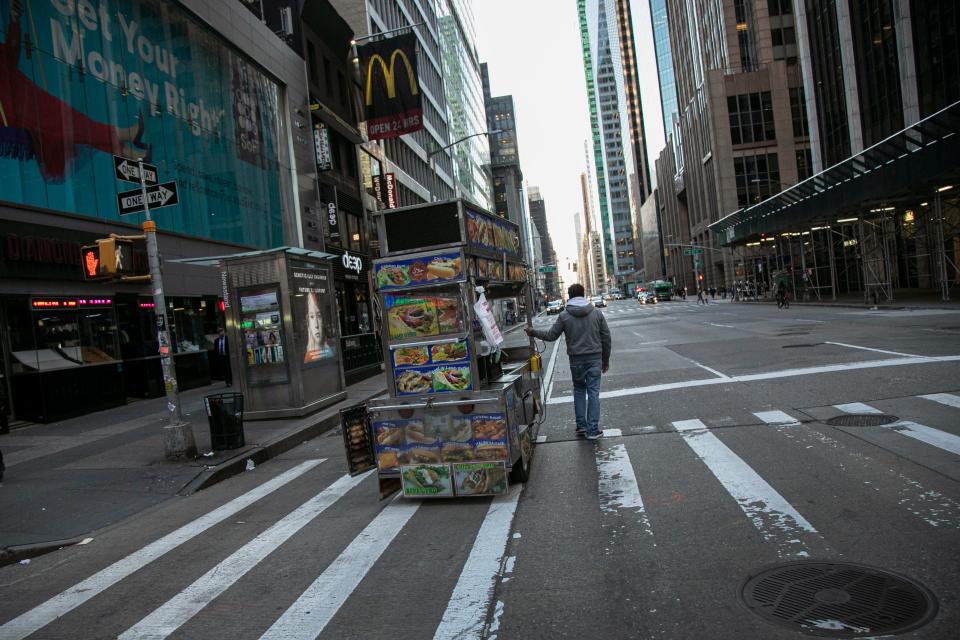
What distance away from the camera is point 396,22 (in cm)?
4909

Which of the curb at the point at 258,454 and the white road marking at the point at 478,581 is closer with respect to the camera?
the white road marking at the point at 478,581

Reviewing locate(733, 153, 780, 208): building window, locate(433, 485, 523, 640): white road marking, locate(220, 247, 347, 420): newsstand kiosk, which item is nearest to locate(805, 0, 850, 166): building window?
locate(733, 153, 780, 208): building window

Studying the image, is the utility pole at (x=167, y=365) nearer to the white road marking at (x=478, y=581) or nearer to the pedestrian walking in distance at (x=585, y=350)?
the pedestrian walking in distance at (x=585, y=350)

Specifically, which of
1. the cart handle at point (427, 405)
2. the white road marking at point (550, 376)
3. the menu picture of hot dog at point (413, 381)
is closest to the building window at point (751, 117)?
the white road marking at point (550, 376)

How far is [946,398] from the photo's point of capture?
27.7 feet

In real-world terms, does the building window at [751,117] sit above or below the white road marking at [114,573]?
above

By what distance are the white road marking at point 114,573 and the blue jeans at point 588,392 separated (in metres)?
3.98

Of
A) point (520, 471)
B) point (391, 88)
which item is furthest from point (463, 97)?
point (520, 471)

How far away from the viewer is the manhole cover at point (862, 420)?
757 centimetres

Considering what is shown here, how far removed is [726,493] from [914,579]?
1.95 metres

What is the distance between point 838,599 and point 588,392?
4.92 m

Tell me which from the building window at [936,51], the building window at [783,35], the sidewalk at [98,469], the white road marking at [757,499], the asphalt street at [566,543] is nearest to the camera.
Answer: the asphalt street at [566,543]

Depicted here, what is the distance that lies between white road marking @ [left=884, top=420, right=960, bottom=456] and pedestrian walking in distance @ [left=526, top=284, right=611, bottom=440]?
335cm

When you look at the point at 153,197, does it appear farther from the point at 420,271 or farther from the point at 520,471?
the point at 520,471
